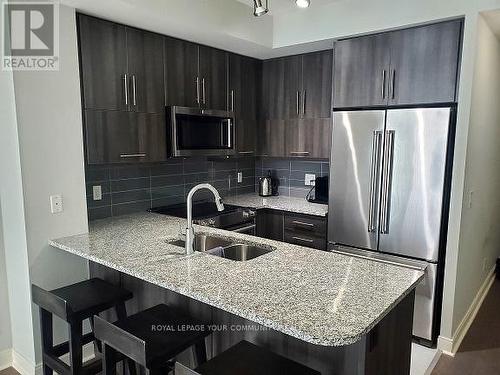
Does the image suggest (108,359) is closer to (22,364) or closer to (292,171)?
(22,364)

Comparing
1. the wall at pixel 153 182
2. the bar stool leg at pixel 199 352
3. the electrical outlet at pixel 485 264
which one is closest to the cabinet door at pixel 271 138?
the wall at pixel 153 182

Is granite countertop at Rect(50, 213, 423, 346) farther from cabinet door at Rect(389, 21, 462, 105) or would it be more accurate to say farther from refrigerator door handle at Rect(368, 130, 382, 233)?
cabinet door at Rect(389, 21, 462, 105)

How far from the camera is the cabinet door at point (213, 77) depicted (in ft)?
10.3

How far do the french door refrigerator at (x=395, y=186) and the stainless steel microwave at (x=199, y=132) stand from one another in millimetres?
952

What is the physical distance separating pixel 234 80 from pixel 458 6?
184cm

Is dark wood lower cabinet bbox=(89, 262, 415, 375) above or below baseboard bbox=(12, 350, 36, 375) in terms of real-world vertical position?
above

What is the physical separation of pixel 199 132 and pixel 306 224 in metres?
1.24

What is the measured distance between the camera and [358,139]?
2854 mm

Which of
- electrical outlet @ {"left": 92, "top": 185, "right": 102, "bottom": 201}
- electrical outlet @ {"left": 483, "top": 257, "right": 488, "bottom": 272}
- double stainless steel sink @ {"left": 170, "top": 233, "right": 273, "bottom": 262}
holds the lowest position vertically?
electrical outlet @ {"left": 483, "top": 257, "right": 488, "bottom": 272}

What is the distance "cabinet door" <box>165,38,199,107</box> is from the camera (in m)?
2.87

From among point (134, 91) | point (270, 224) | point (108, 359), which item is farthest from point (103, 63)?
point (270, 224)

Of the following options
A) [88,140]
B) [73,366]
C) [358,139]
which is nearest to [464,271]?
[358,139]

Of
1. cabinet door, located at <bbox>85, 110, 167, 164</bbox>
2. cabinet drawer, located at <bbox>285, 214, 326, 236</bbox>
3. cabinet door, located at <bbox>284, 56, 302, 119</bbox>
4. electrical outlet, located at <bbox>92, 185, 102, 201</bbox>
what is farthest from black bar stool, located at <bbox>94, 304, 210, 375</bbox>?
cabinet door, located at <bbox>284, 56, 302, 119</bbox>

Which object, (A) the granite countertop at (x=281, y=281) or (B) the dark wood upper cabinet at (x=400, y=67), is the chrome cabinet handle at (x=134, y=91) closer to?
(A) the granite countertop at (x=281, y=281)
